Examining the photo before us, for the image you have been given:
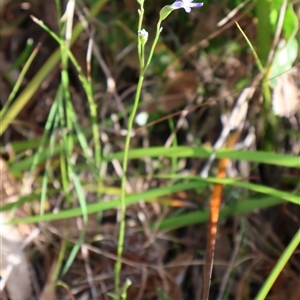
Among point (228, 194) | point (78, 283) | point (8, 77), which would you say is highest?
point (8, 77)

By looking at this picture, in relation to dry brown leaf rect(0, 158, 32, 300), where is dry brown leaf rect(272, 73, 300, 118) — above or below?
above

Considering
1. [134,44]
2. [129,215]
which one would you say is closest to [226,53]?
[134,44]

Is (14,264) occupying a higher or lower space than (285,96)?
lower

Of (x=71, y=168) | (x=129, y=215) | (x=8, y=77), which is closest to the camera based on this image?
(x=71, y=168)

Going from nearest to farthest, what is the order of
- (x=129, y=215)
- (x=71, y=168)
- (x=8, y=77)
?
(x=71, y=168) → (x=129, y=215) → (x=8, y=77)

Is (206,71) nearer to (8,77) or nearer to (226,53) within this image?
(226,53)

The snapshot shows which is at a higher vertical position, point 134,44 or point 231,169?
point 134,44

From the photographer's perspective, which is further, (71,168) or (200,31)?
(200,31)

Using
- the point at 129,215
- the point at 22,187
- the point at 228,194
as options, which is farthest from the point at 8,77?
the point at 228,194

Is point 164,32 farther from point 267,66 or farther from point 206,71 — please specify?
point 267,66

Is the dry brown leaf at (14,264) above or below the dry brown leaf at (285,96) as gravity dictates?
below
